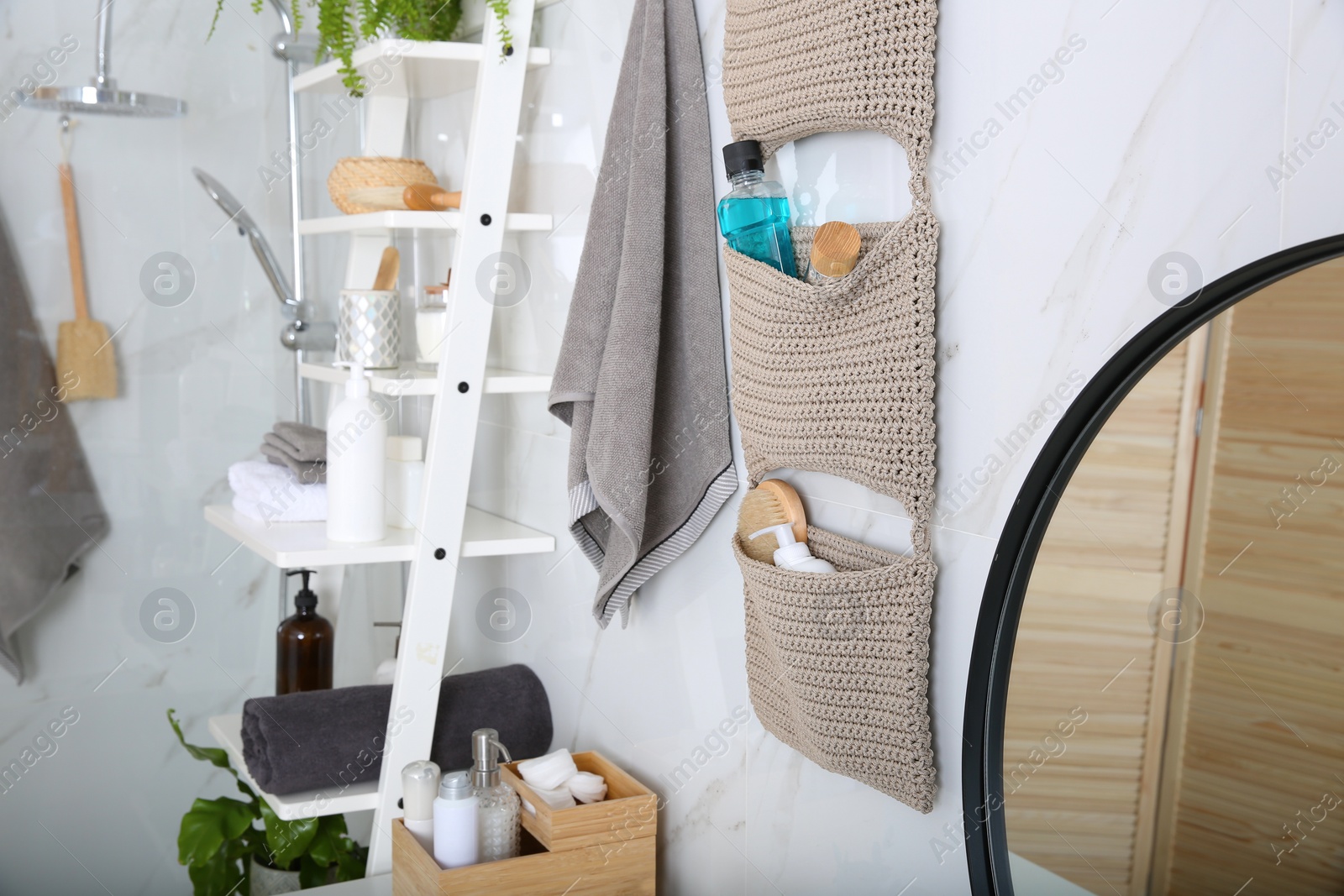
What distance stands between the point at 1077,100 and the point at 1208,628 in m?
0.34

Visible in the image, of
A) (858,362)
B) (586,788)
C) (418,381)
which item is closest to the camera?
(858,362)

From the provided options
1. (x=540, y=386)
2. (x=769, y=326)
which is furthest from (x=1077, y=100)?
(x=540, y=386)

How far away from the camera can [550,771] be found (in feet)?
3.90

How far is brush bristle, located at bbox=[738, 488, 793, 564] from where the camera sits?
3.05ft

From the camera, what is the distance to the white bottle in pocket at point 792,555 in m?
0.88

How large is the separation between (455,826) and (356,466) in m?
0.43

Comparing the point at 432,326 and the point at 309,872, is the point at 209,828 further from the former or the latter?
the point at 432,326

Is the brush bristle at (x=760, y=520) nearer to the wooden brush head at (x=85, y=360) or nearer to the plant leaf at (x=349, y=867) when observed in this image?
the plant leaf at (x=349, y=867)

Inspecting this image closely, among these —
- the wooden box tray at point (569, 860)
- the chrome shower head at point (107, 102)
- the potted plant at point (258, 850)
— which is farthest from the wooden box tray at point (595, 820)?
the chrome shower head at point (107, 102)

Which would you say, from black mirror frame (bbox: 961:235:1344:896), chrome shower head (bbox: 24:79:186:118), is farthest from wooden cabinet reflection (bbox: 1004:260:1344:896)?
chrome shower head (bbox: 24:79:186:118)

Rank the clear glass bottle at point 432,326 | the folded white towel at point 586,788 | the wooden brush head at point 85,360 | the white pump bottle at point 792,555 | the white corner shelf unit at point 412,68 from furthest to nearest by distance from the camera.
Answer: the wooden brush head at point 85,360
the clear glass bottle at point 432,326
the white corner shelf unit at point 412,68
the folded white towel at point 586,788
the white pump bottle at point 792,555

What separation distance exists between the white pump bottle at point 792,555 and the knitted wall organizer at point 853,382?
15mm

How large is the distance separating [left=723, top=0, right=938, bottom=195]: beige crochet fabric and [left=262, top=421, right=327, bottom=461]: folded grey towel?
819mm

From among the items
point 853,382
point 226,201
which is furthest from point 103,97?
point 853,382
